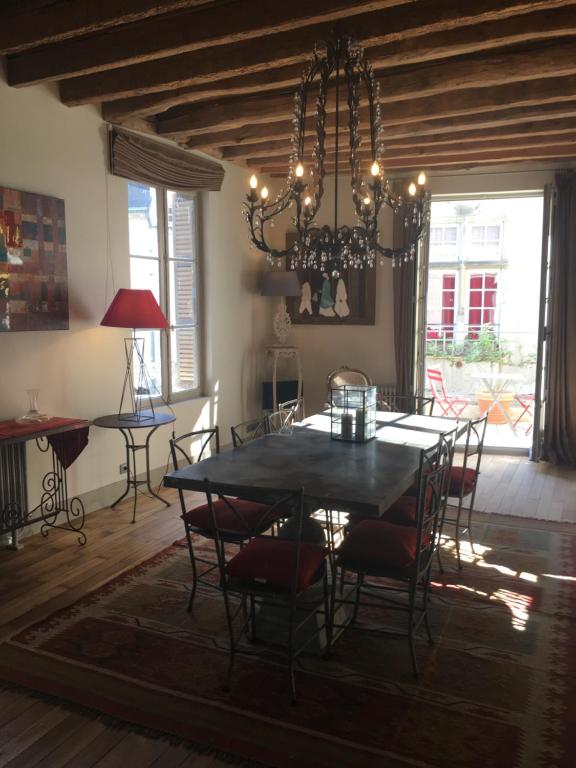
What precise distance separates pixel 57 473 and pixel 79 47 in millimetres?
2636

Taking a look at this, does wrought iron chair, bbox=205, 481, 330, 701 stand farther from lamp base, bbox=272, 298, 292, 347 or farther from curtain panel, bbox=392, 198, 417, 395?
lamp base, bbox=272, 298, 292, 347

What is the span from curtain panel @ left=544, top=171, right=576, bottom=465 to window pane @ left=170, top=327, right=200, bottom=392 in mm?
A: 3390

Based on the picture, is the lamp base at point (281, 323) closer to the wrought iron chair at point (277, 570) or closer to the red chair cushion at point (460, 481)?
the red chair cushion at point (460, 481)

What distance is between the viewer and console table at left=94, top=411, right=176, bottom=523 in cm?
443

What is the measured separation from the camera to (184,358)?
19.4 ft

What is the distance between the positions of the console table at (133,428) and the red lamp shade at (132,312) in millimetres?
671

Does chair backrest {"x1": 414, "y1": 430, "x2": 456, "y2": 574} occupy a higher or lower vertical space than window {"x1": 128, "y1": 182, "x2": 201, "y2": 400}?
lower

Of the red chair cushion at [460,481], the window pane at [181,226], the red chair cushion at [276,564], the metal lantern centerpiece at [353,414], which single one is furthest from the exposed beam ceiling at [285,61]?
the red chair cushion at [276,564]

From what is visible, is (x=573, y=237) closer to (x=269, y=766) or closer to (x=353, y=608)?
(x=353, y=608)

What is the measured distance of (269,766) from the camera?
6.89ft

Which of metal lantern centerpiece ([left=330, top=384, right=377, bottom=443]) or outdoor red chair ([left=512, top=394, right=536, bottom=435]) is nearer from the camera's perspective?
metal lantern centerpiece ([left=330, top=384, right=377, bottom=443])

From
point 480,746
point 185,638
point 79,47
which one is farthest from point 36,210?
point 480,746

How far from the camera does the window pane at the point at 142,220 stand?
16.7ft

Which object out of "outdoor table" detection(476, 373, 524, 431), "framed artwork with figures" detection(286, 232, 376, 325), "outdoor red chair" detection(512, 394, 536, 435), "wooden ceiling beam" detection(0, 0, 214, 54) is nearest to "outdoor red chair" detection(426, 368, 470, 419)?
"outdoor table" detection(476, 373, 524, 431)
